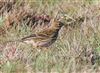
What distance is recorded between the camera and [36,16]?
902 centimetres

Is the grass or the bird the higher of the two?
the bird

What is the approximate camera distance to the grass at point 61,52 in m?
5.93

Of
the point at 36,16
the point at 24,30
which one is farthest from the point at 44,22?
the point at 24,30

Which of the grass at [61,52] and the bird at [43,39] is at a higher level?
the bird at [43,39]

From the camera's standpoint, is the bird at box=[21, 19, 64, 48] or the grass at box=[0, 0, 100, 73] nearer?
the grass at box=[0, 0, 100, 73]

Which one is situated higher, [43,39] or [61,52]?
[43,39]

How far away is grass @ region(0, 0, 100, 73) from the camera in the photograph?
→ 5.93 m

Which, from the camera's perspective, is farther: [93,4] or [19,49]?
[93,4]

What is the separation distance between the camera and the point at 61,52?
21.7 feet

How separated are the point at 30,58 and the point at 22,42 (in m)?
0.50

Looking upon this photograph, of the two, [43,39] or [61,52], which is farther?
[43,39]

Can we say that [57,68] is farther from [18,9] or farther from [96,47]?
[18,9]

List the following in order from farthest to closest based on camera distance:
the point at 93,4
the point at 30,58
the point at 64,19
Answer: the point at 93,4 < the point at 64,19 < the point at 30,58

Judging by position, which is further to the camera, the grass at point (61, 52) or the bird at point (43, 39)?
the bird at point (43, 39)
